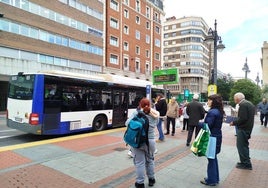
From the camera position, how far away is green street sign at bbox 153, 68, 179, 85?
21.1 metres

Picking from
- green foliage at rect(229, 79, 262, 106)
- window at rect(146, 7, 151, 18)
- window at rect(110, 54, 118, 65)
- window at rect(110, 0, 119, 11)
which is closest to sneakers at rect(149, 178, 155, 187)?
green foliage at rect(229, 79, 262, 106)

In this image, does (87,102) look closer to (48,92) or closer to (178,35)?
(48,92)

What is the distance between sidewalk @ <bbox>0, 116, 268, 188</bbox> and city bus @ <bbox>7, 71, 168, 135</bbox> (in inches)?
54.4

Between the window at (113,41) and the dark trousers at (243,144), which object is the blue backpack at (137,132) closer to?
the dark trousers at (243,144)

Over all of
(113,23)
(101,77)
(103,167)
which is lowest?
(103,167)

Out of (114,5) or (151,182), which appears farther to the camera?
(114,5)

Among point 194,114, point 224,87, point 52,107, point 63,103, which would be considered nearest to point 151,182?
point 194,114

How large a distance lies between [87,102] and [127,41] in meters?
34.4

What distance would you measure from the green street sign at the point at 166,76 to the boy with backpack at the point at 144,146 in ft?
54.2

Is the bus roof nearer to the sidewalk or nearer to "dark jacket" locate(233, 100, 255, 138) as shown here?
the sidewalk

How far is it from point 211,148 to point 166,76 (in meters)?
17.3

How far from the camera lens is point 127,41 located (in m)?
44.2

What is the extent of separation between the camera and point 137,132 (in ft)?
14.0

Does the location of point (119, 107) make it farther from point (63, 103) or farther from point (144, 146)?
point (144, 146)
